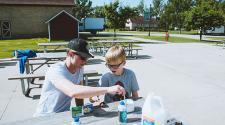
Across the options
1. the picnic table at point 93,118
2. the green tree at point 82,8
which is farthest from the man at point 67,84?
the green tree at point 82,8

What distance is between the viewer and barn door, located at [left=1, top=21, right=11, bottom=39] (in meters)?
36.2

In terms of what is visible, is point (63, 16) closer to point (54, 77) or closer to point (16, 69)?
point (16, 69)

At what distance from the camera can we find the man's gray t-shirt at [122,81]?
4215 mm

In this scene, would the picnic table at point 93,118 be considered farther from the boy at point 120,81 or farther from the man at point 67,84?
the boy at point 120,81

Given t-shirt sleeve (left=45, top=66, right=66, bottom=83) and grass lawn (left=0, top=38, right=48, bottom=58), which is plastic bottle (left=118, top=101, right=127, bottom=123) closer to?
t-shirt sleeve (left=45, top=66, right=66, bottom=83)

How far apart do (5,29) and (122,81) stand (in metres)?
35.6

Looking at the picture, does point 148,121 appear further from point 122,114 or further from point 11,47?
point 11,47

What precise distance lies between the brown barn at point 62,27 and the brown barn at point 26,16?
4473mm

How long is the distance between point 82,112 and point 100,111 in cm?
26

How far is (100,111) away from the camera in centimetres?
338

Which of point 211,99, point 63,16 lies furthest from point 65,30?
point 211,99

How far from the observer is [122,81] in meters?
4.28

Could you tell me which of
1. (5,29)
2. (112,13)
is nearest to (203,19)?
(112,13)

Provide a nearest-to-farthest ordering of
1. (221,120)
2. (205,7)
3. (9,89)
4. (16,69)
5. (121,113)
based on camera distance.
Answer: (121,113) → (221,120) → (9,89) → (16,69) → (205,7)
